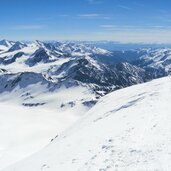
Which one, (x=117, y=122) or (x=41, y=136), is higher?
(x=117, y=122)

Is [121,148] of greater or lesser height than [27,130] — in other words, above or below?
above

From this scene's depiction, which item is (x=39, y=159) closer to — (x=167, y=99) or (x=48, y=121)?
(x=167, y=99)

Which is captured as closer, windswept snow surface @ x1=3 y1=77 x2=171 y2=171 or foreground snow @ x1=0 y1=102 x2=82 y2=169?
windswept snow surface @ x1=3 y1=77 x2=171 y2=171

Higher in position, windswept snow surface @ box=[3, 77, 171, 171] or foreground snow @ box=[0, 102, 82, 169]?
windswept snow surface @ box=[3, 77, 171, 171]

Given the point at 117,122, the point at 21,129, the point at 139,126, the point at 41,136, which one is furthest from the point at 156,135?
the point at 21,129

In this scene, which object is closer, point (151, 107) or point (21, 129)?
point (151, 107)

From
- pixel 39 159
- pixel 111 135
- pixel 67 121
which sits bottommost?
pixel 67 121

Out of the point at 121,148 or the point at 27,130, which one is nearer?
the point at 121,148

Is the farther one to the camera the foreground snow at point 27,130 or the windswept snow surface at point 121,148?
the foreground snow at point 27,130

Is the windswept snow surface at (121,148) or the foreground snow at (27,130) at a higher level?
the windswept snow surface at (121,148)

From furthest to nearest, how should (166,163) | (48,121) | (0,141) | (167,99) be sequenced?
(48,121) → (0,141) → (167,99) → (166,163)

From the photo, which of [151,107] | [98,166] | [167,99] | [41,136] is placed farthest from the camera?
[41,136]
